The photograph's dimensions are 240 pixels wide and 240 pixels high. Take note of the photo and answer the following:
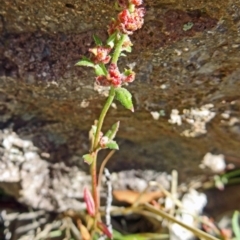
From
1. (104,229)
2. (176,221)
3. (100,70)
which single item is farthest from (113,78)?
(176,221)

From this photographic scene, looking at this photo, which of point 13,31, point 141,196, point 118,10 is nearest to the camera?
point 118,10

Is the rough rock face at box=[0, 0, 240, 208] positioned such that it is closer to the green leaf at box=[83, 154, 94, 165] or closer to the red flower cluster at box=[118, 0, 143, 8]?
the red flower cluster at box=[118, 0, 143, 8]

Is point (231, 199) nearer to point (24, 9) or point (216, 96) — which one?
point (216, 96)

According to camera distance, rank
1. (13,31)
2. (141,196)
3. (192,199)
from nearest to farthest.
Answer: (13,31)
(141,196)
(192,199)

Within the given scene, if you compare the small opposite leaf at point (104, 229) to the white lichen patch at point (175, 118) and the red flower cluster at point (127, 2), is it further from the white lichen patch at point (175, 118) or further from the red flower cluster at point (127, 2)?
the red flower cluster at point (127, 2)

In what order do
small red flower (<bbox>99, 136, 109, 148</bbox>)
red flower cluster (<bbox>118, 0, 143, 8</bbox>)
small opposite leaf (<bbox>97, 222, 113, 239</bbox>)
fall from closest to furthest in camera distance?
red flower cluster (<bbox>118, 0, 143, 8</bbox>), small red flower (<bbox>99, 136, 109, 148</bbox>), small opposite leaf (<bbox>97, 222, 113, 239</bbox>)

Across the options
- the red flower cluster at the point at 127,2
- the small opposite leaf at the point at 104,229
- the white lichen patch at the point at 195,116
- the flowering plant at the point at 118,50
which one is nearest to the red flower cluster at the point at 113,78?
the flowering plant at the point at 118,50

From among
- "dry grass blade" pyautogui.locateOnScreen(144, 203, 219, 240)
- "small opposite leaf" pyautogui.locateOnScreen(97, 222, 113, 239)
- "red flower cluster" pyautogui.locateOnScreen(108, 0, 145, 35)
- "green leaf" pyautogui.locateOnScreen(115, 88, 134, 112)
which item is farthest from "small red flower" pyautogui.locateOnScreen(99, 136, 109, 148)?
"dry grass blade" pyautogui.locateOnScreen(144, 203, 219, 240)

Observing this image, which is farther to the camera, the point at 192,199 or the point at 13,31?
the point at 192,199

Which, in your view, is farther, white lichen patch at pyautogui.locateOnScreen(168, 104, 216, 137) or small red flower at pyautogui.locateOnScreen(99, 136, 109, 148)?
white lichen patch at pyautogui.locateOnScreen(168, 104, 216, 137)

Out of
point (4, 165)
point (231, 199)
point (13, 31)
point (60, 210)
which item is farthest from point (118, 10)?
point (231, 199)
